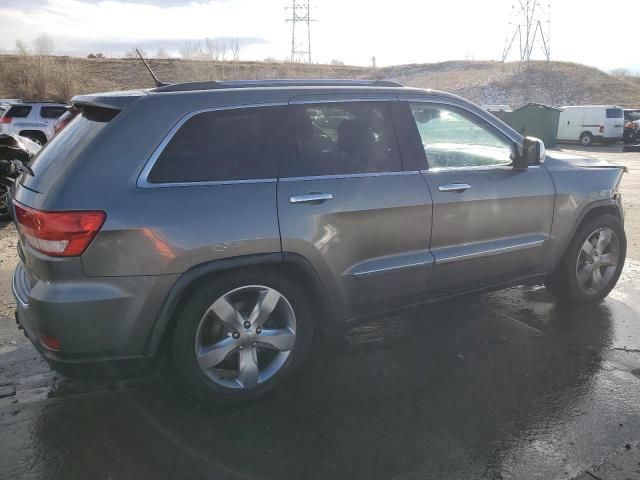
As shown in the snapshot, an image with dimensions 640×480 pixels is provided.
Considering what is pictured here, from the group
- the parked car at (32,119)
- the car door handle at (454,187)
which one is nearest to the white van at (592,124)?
the parked car at (32,119)

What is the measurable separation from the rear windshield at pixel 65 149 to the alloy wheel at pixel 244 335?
41.2 inches

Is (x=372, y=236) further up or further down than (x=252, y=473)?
further up

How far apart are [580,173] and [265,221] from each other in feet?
9.15

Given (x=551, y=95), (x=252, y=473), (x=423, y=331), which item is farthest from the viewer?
(x=551, y=95)

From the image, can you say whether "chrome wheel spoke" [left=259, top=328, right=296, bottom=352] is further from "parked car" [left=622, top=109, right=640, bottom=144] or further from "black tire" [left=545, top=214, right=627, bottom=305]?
"parked car" [left=622, top=109, right=640, bottom=144]

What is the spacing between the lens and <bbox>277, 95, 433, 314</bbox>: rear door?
123 inches

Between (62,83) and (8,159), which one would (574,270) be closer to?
(8,159)

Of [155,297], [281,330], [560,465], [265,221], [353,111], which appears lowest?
[560,465]

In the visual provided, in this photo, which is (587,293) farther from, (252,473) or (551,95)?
(551,95)

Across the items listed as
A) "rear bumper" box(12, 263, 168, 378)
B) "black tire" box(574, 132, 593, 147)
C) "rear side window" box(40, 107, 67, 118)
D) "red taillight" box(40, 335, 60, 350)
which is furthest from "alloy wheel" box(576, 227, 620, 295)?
"black tire" box(574, 132, 593, 147)

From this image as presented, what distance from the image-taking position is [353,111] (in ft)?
11.5

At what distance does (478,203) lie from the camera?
12.4 ft

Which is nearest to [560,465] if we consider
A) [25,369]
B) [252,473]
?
[252,473]

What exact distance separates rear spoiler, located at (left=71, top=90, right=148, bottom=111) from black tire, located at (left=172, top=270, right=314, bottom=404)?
1.06m
